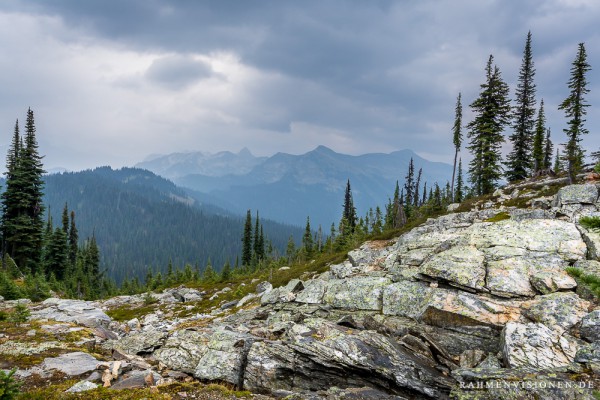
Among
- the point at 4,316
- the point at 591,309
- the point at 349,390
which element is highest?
the point at 591,309

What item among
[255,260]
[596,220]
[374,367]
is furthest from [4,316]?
[255,260]

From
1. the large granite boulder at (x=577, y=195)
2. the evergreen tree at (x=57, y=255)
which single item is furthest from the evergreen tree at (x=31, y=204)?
the large granite boulder at (x=577, y=195)

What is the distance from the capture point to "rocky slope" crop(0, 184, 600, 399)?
32.3ft

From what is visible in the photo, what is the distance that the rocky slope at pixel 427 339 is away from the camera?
32.3ft

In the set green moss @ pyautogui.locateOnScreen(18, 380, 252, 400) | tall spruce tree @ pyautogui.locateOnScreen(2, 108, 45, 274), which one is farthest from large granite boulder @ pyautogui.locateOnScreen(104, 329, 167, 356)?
tall spruce tree @ pyautogui.locateOnScreen(2, 108, 45, 274)

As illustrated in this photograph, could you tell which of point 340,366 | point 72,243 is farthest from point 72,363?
point 72,243

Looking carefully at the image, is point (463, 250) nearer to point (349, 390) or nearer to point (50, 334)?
point (349, 390)

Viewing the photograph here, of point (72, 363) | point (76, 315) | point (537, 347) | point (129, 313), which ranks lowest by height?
point (129, 313)

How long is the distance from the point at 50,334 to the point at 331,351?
571 inches

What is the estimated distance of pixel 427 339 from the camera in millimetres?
12344

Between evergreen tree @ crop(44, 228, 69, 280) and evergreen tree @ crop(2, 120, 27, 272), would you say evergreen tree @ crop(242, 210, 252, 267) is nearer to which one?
evergreen tree @ crop(44, 228, 69, 280)

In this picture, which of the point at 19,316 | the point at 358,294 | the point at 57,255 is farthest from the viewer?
the point at 57,255

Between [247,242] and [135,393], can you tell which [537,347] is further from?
[247,242]

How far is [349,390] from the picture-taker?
998cm
